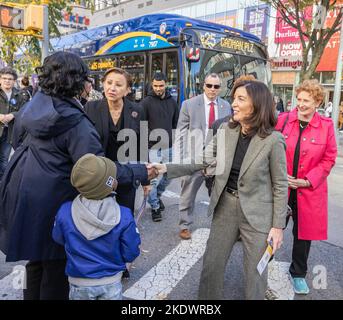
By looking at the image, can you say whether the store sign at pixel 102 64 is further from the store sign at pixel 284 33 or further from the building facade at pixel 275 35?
the store sign at pixel 284 33

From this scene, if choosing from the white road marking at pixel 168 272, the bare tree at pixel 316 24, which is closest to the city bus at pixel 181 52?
the white road marking at pixel 168 272

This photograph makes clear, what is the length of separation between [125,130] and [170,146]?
7.98ft

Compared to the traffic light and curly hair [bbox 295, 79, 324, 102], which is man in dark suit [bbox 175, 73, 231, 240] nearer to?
curly hair [bbox 295, 79, 324, 102]

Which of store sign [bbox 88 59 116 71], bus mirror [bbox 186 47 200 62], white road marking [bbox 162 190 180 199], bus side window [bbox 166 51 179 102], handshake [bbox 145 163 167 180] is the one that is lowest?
white road marking [bbox 162 190 180 199]

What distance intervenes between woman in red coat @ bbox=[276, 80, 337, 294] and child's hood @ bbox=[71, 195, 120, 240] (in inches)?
67.5

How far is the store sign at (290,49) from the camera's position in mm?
24500

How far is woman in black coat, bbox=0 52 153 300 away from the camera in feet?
6.93

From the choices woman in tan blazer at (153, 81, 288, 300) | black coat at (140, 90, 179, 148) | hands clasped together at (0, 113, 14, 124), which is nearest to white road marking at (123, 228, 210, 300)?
woman in tan blazer at (153, 81, 288, 300)

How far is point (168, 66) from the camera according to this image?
26.4ft

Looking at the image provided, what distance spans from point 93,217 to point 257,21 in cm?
2854

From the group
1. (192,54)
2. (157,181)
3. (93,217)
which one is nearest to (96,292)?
(93,217)

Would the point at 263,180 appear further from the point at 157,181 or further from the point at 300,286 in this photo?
the point at 157,181

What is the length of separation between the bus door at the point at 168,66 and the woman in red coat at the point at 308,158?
486 cm

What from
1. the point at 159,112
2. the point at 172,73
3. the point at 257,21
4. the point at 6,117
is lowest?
the point at 6,117
